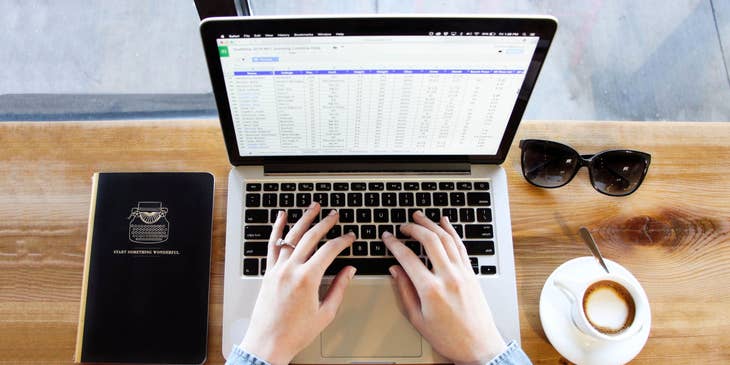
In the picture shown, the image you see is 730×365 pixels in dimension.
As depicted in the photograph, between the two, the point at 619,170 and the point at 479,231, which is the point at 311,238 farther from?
the point at 619,170

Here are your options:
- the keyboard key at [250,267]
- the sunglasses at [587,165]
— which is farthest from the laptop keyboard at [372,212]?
the sunglasses at [587,165]

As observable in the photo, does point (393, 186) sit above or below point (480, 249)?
above

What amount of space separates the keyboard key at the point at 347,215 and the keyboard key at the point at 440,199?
0.13 metres

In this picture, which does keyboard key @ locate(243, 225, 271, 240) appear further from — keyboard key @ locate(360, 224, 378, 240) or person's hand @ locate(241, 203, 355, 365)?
keyboard key @ locate(360, 224, 378, 240)

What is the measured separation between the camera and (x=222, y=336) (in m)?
0.74

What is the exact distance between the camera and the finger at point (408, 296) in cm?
72

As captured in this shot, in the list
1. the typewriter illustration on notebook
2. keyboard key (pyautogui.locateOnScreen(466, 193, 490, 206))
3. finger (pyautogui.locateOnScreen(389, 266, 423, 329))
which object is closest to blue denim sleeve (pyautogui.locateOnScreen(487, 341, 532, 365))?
finger (pyautogui.locateOnScreen(389, 266, 423, 329))

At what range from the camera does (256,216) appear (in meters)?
0.77

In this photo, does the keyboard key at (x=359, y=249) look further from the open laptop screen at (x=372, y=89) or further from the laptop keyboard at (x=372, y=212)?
the open laptop screen at (x=372, y=89)

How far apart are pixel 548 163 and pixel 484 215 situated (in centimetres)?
15

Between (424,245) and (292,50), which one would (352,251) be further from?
(292,50)

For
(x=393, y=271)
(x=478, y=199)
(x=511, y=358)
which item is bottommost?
(x=511, y=358)

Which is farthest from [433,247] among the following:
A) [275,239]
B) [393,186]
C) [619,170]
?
[619,170]

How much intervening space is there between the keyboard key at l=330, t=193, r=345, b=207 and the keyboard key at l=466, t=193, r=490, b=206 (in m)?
0.20
